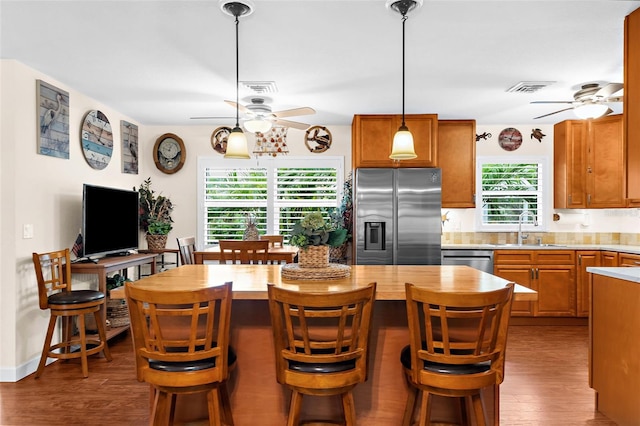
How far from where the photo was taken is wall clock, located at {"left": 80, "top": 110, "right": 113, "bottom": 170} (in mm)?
4430

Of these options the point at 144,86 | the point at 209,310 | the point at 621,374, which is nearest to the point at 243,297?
the point at 209,310

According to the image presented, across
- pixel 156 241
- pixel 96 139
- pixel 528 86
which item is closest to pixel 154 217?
pixel 156 241

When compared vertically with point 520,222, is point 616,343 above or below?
below

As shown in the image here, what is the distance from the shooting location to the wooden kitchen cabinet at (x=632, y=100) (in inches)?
106

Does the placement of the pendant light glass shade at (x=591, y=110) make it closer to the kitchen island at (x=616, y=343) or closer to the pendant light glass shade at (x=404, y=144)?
the kitchen island at (x=616, y=343)

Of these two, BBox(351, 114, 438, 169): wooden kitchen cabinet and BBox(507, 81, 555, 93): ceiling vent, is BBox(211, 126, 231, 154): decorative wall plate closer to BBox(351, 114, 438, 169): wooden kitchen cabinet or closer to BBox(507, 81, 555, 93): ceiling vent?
BBox(351, 114, 438, 169): wooden kitchen cabinet

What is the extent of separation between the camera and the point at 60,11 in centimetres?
268

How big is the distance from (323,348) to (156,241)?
4.06 meters

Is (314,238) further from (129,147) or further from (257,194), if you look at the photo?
(129,147)

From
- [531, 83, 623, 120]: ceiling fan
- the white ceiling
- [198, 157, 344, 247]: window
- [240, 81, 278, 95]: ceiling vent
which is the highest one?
the white ceiling

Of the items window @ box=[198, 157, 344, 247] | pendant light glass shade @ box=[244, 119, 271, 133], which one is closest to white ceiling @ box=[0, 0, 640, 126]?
pendant light glass shade @ box=[244, 119, 271, 133]

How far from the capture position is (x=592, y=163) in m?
5.46

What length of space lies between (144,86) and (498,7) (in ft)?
10.1

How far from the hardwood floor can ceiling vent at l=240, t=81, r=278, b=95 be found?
8.70ft
